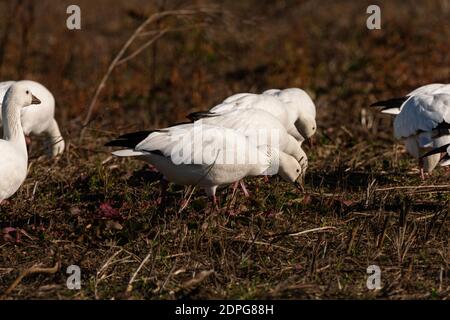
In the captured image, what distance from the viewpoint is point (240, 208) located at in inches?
254

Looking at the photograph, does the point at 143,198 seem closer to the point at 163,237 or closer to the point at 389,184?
the point at 163,237

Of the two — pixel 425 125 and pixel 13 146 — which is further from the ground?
pixel 425 125

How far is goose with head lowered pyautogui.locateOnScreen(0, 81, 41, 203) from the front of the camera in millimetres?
5910

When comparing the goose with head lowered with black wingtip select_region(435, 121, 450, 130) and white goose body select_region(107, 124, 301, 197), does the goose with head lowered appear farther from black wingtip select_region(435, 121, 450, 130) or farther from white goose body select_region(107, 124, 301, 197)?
black wingtip select_region(435, 121, 450, 130)

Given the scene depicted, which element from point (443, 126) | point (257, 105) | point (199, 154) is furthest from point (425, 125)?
point (199, 154)

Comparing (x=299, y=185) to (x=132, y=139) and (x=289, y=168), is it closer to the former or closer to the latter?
(x=289, y=168)

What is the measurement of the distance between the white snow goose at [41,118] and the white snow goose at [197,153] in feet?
6.74

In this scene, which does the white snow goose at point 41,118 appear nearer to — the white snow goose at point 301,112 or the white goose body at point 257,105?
the white goose body at point 257,105

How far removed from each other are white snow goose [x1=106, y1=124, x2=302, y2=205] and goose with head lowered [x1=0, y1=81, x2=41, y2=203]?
656 millimetres

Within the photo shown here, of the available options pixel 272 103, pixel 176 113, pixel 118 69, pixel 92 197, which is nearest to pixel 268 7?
pixel 118 69

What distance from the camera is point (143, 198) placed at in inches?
267

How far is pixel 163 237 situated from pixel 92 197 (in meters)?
1.23

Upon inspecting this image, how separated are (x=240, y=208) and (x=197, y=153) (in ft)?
2.14

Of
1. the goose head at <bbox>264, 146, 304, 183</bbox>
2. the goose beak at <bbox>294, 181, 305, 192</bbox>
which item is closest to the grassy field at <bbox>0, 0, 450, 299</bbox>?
the goose beak at <bbox>294, 181, 305, 192</bbox>
